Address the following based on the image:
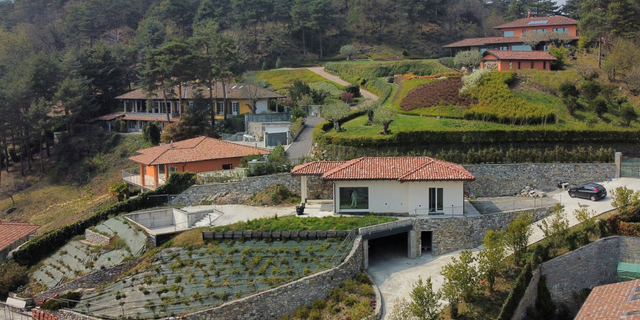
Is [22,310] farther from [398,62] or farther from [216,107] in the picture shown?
[398,62]

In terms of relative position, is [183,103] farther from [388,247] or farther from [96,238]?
[388,247]

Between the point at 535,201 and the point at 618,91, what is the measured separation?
685 inches

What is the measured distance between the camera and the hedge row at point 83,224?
33.2 metres

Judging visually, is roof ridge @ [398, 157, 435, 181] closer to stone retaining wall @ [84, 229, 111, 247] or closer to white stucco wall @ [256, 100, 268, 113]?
stone retaining wall @ [84, 229, 111, 247]

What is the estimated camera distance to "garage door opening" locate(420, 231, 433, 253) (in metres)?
Result: 31.3

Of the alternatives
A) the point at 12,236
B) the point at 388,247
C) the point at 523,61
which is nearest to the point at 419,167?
the point at 388,247

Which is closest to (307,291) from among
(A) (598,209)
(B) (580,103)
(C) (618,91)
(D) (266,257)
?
(D) (266,257)

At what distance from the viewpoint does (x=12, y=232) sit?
35.6 metres

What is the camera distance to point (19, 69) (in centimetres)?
6325

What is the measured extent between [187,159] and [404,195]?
15.3 m

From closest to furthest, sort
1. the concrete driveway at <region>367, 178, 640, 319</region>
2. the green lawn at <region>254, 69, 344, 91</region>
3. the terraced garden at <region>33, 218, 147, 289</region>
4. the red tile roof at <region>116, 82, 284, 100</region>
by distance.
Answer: the concrete driveway at <region>367, 178, 640, 319</region>
the terraced garden at <region>33, 218, 147, 289</region>
the red tile roof at <region>116, 82, 284, 100</region>
the green lawn at <region>254, 69, 344, 91</region>

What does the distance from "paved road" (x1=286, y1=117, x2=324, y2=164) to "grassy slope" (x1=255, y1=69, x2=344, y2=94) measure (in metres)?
16.6

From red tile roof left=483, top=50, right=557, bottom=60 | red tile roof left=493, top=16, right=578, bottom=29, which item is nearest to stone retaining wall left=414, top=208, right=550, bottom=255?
red tile roof left=483, top=50, right=557, bottom=60

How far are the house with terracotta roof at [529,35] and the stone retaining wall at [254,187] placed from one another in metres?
34.4
